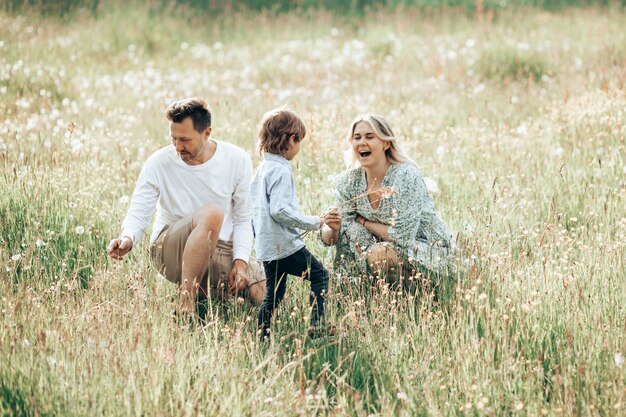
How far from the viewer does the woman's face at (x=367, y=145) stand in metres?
4.39

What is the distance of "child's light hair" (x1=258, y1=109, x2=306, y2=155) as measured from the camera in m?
3.97

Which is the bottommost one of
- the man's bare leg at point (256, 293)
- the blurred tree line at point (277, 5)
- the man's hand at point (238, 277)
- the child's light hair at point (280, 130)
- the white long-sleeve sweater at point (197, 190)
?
the man's bare leg at point (256, 293)

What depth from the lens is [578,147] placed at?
20.9 ft

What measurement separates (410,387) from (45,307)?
6.39 feet

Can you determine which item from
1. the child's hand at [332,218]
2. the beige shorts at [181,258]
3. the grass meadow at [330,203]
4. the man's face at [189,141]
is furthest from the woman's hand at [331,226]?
the man's face at [189,141]

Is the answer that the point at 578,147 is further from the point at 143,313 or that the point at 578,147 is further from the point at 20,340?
the point at 20,340

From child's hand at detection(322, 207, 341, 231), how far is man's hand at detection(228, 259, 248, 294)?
553mm

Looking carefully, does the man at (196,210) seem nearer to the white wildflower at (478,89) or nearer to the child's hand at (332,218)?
the child's hand at (332,218)

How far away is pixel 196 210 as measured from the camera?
4.21m

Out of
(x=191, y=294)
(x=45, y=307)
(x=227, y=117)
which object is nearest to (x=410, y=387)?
(x=191, y=294)

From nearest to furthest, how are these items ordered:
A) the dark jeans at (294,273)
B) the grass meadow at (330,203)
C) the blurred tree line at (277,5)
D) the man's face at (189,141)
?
the grass meadow at (330,203)
the dark jeans at (294,273)
the man's face at (189,141)
the blurred tree line at (277,5)

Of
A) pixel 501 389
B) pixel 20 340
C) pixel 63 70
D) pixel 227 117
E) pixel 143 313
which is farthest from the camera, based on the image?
pixel 63 70

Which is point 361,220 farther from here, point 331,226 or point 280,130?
point 280,130

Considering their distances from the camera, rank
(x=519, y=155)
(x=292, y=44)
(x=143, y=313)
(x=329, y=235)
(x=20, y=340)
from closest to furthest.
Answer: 1. (x=20, y=340)
2. (x=143, y=313)
3. (x=329, y=235)
4. (x=519, y=155)
5. (x=292, y=44)
